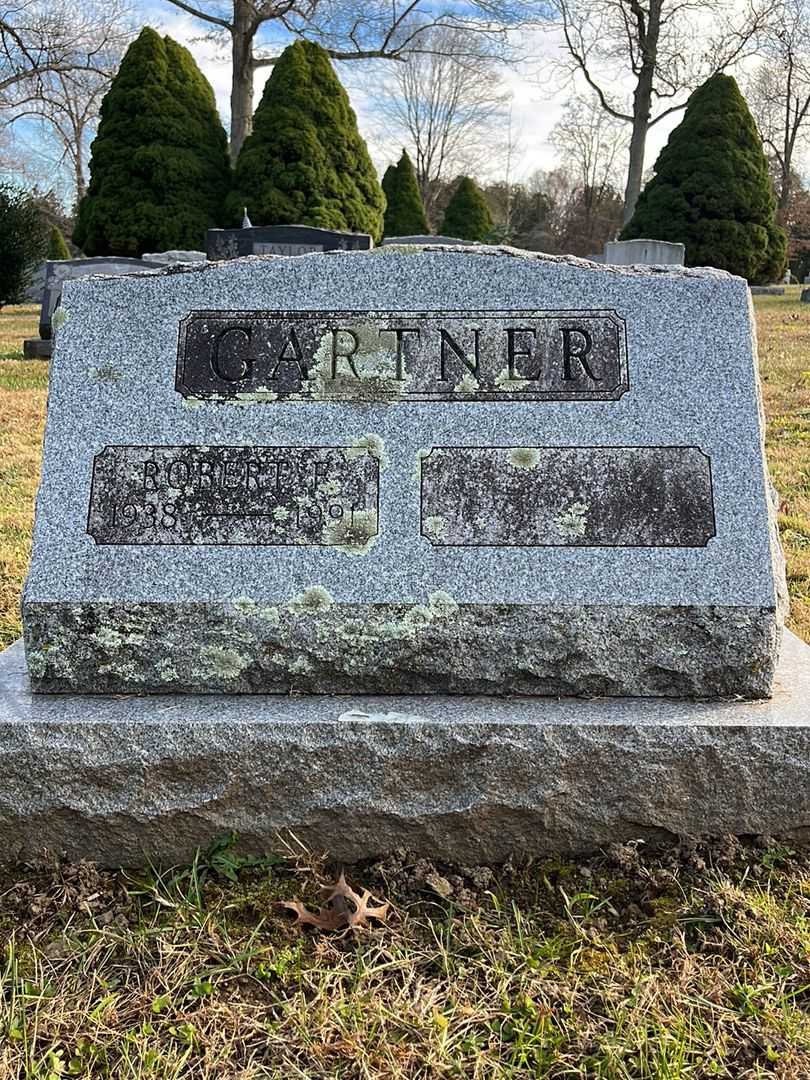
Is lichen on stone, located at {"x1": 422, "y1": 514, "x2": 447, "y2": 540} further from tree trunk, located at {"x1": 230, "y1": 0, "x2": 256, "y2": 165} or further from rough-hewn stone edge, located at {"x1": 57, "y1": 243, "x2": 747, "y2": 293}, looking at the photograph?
tree trunk, located at {"x1": 230, "y1": 0, "x2": 256, "y2": 165}

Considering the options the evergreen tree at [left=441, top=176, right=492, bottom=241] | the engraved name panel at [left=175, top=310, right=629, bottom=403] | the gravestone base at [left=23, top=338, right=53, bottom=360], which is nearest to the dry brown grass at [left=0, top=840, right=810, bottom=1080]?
the engraved name panel at [left=175, top=310, right=629, bottom=403]

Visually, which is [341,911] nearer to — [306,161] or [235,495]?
[235,495]

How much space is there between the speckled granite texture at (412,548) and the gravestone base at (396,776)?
0.12 m

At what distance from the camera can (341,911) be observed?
2.09 metres

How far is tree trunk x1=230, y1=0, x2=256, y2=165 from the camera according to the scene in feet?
60.8

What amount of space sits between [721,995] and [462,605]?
99cm

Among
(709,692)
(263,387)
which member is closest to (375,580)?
(263,387)

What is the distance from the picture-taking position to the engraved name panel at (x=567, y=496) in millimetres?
2371

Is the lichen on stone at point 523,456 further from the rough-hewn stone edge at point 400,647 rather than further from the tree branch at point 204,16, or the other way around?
the tree branch at point 204,16

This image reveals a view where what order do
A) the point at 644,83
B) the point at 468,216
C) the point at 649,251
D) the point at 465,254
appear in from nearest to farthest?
the point at 465,254, the point at 649,251, the point at 644,83, the point at 468,216

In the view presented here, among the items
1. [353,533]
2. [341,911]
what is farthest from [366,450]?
[341,911]

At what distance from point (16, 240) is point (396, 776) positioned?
1536cm

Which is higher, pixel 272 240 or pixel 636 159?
pixel 636 159

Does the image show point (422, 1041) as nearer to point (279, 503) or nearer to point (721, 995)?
point (721, 995)
